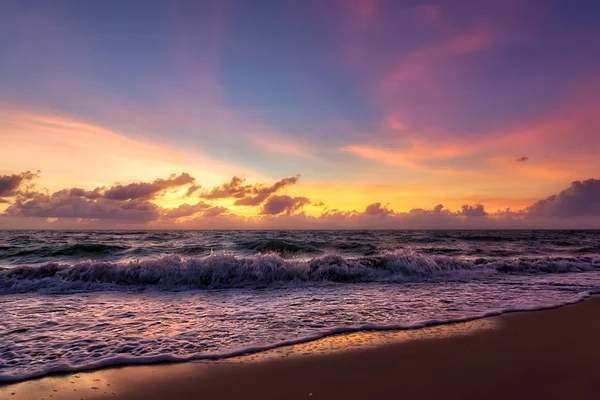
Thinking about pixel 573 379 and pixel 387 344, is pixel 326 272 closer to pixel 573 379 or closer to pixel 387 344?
→ pixel 387 344

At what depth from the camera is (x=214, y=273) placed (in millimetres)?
13992

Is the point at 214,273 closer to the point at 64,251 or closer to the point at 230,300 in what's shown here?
the point at 230,300

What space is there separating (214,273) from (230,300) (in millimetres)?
3934

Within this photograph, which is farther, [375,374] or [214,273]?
[214,273]

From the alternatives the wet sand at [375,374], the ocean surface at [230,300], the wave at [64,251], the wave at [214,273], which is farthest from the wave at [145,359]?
the wave at [64,251]

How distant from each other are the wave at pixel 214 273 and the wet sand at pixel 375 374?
7.73 m

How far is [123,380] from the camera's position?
4.93 meters

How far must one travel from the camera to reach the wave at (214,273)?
1288cm

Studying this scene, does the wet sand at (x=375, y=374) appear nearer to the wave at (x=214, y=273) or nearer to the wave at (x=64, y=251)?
the wave at (x=214, y=273)

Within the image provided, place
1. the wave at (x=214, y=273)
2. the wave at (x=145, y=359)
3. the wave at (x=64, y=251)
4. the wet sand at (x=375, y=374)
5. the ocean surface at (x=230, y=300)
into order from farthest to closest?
the wave at (x=64, y=251), the wave at (x=214, y=273), the ocean surface at (x=230, y=300), the wave at (x=145, y=359), the wet sand at (x=375, y=374)

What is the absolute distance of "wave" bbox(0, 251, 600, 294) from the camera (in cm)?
1288

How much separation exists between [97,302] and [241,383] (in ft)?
23.8

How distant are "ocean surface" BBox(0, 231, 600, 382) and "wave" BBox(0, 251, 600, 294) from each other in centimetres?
4

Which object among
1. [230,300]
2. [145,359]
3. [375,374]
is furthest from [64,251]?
[375,374]
